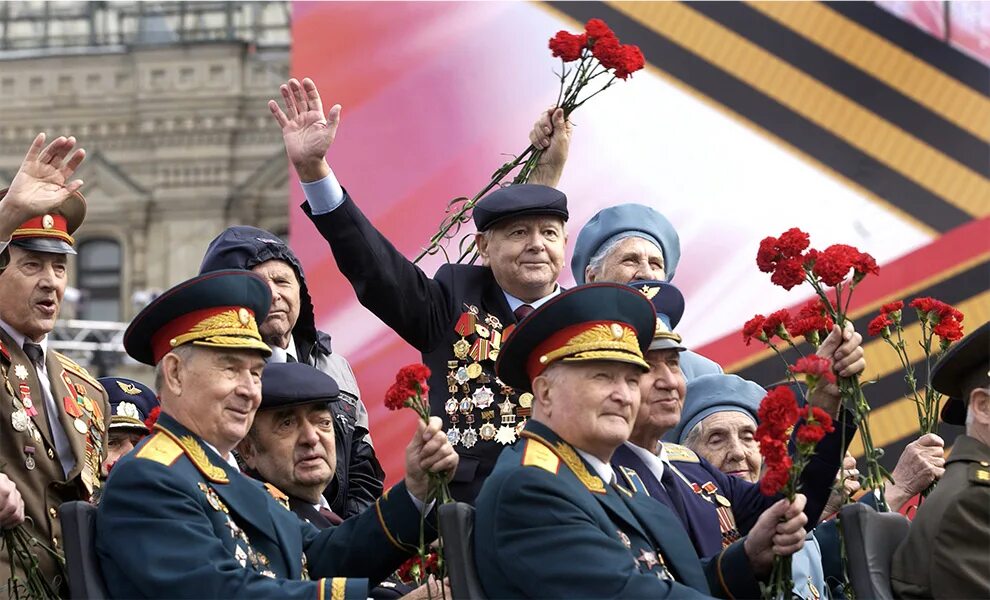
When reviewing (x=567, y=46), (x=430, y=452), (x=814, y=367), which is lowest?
(x=430, y=452)

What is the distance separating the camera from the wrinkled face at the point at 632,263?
666 cm

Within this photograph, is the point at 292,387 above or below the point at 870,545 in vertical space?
below

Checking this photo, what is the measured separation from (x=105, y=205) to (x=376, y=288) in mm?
23029

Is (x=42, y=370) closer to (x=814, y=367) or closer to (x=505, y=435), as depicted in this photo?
(x=505, y=435)

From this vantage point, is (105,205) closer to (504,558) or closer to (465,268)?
(465,268)

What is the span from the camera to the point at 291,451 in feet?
18.3

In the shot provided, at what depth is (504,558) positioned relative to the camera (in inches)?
180

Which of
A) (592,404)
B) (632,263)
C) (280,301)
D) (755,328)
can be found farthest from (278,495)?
(632,263)

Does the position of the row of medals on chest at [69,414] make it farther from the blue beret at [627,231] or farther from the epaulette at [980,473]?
the epaulette at [980,473]

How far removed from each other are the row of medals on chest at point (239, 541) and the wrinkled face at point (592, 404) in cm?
80

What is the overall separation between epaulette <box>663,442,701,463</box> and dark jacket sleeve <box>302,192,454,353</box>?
0.88m

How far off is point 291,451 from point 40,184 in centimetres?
105

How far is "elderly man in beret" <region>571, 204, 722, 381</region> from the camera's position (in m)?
6.69

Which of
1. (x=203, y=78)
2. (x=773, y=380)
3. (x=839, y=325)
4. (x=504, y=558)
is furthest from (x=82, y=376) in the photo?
(x=203, y=78)
